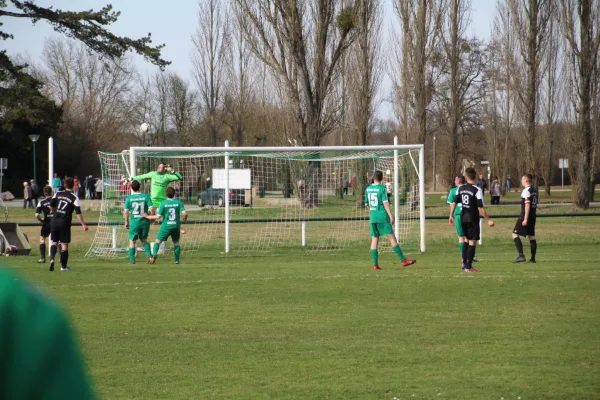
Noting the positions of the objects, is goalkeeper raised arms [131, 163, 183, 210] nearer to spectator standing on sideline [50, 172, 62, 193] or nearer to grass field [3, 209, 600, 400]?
grass field [3, 209, 600, 400]

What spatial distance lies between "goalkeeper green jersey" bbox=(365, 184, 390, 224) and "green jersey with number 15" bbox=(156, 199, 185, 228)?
177 inches

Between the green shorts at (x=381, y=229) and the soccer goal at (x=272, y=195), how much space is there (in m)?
4.86

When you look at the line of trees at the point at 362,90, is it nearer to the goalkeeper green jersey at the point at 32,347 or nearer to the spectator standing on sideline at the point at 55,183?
the spectator standing on sideline at the point at 55,183

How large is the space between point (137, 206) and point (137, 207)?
0.07ft

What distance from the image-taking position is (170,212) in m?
19.1

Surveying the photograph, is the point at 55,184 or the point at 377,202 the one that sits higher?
→ the point at 55,184

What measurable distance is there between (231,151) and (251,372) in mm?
14524

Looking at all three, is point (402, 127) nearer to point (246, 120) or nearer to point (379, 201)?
point (246, 120)

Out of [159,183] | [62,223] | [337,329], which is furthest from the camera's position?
[159,183]

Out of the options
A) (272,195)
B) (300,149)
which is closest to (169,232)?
(300,149)

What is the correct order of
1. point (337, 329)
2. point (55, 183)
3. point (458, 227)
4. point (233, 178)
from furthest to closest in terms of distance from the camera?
point (55, 183) → point (233, 178) → point (458, 227) → point (337, 329)

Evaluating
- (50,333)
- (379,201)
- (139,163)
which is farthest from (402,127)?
(50,333)

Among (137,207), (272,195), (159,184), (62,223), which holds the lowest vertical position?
(62,223)

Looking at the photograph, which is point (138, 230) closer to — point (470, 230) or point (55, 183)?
point (470, 230)
